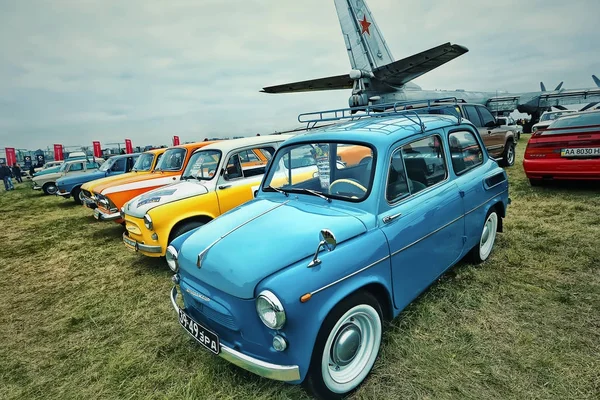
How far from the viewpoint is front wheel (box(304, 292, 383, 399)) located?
2.02 metres

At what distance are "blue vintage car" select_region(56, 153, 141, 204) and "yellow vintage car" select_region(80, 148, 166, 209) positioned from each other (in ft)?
8.24

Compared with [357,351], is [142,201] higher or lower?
higher

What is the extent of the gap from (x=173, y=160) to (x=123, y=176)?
67.3 inches

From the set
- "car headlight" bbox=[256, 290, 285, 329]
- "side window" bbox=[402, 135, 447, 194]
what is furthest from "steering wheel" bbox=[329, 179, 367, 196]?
"car headlight" bbox=[256, 290, 285, 329]

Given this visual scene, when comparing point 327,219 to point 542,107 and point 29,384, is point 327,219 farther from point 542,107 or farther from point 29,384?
point 542,107

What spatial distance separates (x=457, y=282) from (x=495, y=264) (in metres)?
0.75

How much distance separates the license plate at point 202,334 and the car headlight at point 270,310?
0.47 meters

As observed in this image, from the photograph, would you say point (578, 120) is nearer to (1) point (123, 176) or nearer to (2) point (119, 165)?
(1) point (123, 176)

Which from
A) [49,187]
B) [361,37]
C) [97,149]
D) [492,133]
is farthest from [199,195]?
[97,149]

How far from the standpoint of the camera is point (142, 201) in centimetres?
484

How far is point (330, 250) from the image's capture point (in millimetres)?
2117

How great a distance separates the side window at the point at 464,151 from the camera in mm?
3377

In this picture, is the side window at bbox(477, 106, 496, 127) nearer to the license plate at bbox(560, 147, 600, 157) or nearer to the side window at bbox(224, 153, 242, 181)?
the license plate at bbox(560, 147, 600, 157)

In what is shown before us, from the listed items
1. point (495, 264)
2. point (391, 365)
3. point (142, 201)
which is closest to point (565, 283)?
point (495, 264)
